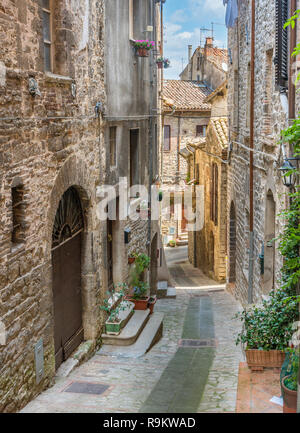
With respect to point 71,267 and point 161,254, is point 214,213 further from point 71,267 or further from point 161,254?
point 71,267

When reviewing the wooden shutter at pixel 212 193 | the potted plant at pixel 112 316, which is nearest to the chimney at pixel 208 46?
the wooden shutter at pixel 212 193

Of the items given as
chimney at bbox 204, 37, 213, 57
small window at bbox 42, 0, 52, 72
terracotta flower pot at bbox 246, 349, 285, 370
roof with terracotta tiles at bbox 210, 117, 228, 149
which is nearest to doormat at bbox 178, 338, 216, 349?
terracotta flower pot at bbox 246, 349, 285, 370

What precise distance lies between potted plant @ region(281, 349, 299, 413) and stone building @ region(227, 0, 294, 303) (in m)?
3.13

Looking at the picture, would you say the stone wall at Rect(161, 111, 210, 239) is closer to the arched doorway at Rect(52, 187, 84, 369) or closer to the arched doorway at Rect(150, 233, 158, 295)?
the arched doorway at Rect(150, 233, 158, 295)

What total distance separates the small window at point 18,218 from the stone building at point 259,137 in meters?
4.11

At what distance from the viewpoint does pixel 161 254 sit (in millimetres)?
→ 18953

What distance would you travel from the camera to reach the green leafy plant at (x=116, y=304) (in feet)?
34.1

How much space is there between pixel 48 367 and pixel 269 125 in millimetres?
6256

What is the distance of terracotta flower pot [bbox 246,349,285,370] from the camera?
764 cm

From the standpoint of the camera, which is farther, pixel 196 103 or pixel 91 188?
pixel 196 103

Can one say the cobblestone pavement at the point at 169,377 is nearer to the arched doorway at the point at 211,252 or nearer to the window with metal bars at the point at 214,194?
the window with metal bars at the point at 214,194

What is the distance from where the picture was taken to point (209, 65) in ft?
117

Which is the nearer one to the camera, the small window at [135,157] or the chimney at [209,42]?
the small window at [135,157]

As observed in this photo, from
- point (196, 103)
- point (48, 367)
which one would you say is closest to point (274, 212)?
point (48, 367)
